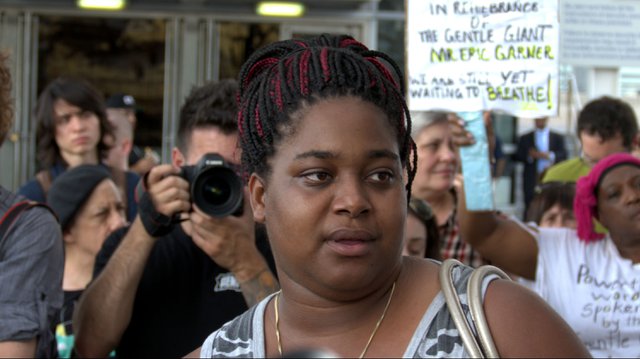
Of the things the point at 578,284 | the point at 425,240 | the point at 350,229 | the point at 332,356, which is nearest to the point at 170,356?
the point at 425,240

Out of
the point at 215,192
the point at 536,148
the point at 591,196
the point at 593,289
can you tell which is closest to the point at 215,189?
the point at 215,192

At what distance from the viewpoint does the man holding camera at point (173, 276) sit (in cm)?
273

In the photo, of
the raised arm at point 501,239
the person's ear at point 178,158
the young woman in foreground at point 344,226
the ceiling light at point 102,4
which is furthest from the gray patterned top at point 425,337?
the ceiling light at point 102,4

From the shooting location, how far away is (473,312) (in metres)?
1.40

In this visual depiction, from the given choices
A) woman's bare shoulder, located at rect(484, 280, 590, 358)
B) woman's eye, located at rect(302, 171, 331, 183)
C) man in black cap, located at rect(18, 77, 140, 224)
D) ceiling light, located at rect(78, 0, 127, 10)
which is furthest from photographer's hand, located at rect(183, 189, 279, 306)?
ceiling light, located at rect(78, 0, 127, 10)

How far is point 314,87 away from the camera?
5.17ft

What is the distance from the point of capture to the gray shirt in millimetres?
2473

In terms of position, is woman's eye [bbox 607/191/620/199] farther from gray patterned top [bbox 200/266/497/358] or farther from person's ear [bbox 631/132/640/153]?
gray patterned top [bbox 200/266/497/358]

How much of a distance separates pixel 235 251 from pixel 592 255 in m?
1.56

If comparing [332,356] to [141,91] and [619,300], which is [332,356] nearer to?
[619,300]

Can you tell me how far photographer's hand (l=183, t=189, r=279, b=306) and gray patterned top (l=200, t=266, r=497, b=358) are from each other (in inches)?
39.7

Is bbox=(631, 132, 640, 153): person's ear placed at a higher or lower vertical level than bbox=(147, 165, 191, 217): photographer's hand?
higher

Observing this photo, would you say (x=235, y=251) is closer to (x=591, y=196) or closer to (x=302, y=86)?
(x=302, y=86)

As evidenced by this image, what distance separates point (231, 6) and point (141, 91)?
1.64m
